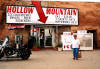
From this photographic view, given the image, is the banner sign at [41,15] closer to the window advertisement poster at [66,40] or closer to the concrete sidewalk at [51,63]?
the window advertisement poster at [66,40]

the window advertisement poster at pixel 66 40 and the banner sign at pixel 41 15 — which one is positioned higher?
the banner sign at pixel 41 15

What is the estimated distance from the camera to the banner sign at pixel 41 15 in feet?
86.2

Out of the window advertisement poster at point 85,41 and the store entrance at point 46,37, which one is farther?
the store entrance at point 46,37

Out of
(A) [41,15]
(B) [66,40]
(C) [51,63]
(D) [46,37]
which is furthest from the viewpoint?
(D) [46,37]

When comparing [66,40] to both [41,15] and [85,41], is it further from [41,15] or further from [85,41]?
[41,15]

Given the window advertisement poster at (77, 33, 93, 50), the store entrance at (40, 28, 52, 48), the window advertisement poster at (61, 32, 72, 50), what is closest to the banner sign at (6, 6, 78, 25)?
the window advertisement poster at (61, 32, 72, 50)

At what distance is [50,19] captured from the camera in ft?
89.0

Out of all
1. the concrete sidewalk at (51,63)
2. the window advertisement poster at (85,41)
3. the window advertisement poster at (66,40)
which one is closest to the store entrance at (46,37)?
the window advertisement poster at (66,40)

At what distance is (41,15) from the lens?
88.1 feet

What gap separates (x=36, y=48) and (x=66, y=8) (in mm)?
5985

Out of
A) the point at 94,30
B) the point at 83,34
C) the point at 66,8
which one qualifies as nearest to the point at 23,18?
the point at 66,8

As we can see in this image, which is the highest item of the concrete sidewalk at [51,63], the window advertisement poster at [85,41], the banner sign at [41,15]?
the banner sign at [41,15]

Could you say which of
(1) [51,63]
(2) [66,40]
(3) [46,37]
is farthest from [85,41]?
(1) [51,63]

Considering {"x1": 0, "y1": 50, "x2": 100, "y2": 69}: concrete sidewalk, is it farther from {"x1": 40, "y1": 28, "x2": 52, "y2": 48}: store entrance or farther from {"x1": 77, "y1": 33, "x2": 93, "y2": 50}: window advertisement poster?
{"x1": 40, "y1": 28, "x2": 52, "y2": 48}: store entrance
